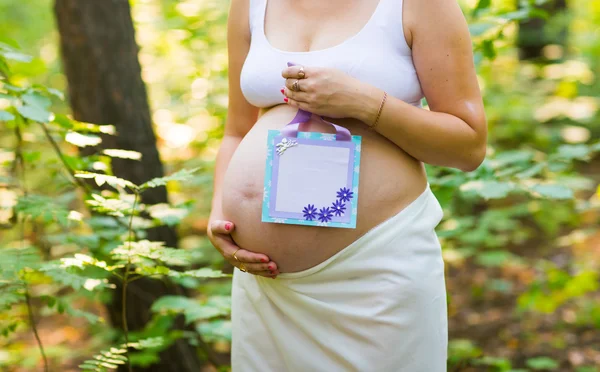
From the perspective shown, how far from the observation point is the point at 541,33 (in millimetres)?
6176

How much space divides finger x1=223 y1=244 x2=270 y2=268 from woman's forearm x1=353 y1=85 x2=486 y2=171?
41cm

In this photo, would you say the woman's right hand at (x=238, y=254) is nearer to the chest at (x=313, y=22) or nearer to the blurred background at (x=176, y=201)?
the blurred background at (x=176, y=201)

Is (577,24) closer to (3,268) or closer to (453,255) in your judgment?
(453,255)

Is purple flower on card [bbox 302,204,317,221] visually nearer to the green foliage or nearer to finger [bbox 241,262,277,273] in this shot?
finger [bbox 241,262,277,273]

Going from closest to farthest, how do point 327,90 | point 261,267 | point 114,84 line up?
point 327,90
point 261,267
point 114,84

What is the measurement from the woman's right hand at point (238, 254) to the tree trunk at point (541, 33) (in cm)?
533

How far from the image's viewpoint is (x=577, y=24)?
27.0 ft

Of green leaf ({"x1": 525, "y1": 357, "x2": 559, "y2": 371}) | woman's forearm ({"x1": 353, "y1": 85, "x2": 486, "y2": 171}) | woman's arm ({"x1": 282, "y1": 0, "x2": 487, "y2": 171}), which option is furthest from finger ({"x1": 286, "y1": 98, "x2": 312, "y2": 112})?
green leaf ({"x1": 525, "y1": 357, "x2": 559, "y2": 371})

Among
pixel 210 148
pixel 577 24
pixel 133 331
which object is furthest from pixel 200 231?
pixel 577 24

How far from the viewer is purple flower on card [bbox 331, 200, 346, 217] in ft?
4.18

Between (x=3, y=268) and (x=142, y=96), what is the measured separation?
1258mm

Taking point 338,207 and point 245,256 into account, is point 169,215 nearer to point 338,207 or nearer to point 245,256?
point 245,256

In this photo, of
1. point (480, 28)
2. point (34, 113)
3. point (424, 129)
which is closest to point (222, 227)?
point (424, 129)

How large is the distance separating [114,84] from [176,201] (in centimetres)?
118
